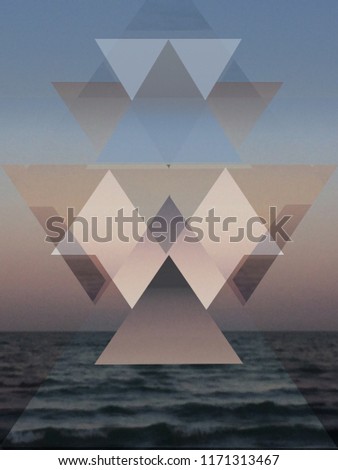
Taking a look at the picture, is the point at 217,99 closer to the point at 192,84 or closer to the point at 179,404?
the point at 192,84

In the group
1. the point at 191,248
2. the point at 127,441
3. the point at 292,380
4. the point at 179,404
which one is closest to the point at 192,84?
the point at 191,248

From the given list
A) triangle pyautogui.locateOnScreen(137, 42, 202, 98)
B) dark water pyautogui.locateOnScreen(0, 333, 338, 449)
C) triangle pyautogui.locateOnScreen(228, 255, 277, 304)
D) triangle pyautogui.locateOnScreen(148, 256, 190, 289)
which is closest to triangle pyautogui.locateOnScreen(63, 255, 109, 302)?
triangle pyautogui.locateOnScreen(148, 256, 190, 289)

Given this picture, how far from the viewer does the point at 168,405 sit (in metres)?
25.2

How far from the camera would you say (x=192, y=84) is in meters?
14.9

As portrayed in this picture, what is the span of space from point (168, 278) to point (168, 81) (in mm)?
5079

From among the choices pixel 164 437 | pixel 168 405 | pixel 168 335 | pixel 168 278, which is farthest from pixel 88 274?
pixel 168 405

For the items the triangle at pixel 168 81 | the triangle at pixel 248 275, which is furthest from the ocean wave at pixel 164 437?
the triangle at pixel 168 81

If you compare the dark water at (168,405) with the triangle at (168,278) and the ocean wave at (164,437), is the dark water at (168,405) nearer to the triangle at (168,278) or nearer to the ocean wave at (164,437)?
the ocean wave at (164,437)

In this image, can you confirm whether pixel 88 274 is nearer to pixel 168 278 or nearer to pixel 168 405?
pixel 168 278

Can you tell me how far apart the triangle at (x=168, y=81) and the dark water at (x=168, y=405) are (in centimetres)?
867

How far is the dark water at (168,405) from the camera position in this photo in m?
19.7

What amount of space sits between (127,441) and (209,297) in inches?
226
